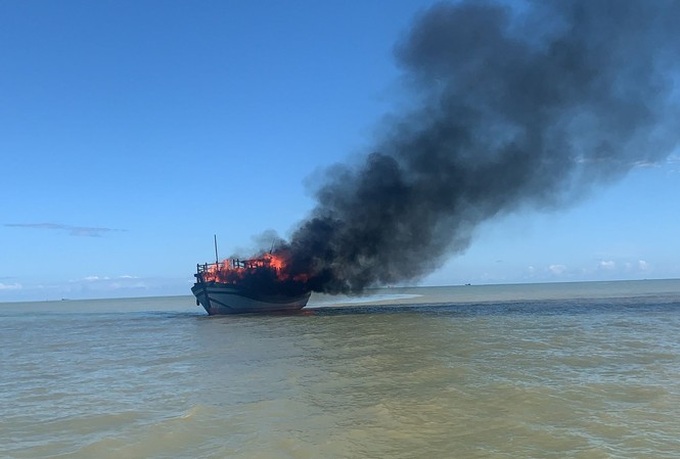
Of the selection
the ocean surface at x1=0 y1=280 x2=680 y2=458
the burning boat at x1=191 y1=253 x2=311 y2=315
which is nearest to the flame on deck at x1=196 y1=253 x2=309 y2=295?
the burning boat at x1=191 y1=253 x2=311 y2=315

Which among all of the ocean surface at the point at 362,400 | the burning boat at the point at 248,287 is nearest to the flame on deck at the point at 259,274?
the burning boat at the point at 248,287

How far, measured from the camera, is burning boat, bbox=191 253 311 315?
228 ft

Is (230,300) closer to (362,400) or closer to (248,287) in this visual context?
(248,287)

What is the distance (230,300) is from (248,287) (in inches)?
114

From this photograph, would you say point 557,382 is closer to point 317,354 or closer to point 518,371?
point 518,371

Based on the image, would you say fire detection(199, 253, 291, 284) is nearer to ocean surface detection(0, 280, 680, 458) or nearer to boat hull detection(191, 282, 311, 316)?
boat hull detection(191, 282, 311, 316)

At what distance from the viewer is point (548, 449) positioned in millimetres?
10742

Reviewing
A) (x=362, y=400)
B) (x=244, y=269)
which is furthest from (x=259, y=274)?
(x=362, y=400)

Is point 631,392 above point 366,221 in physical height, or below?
below

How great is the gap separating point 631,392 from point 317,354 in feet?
50.3

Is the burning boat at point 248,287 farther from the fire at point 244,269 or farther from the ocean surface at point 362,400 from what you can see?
the ocean surface at point 362,400

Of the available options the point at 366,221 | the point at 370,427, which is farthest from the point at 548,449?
the point at 366,221

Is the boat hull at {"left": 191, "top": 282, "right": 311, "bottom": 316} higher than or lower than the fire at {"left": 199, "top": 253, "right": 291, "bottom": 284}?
lower

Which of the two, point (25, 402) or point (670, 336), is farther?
point (670, 336)
